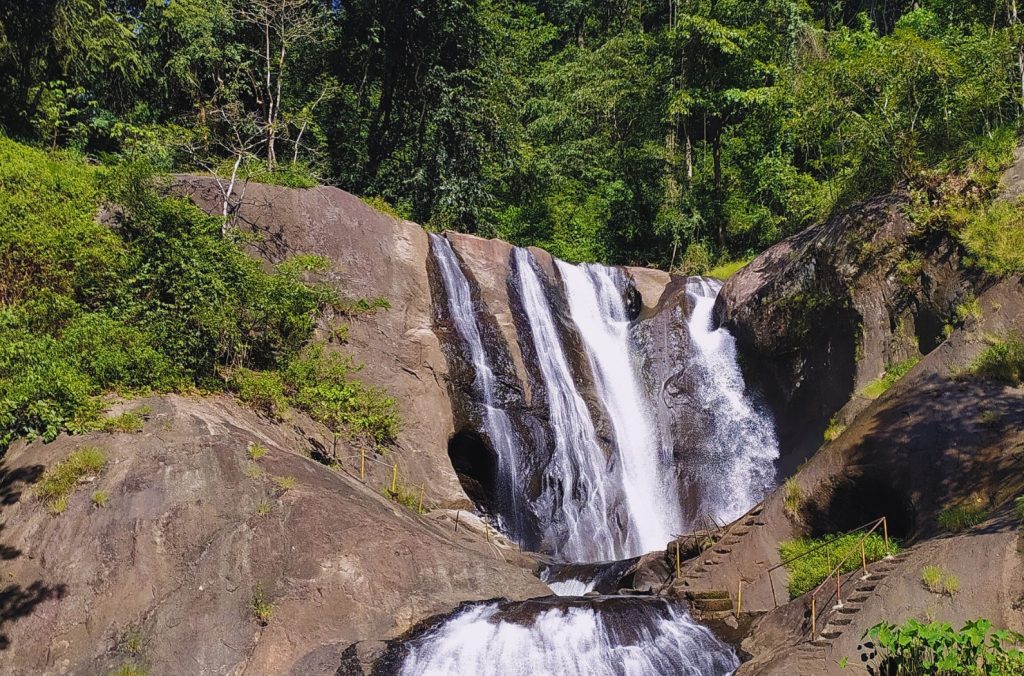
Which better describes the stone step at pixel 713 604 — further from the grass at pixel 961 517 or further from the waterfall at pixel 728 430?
the waterfall at pixel 728 430

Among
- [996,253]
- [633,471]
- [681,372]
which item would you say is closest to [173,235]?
[633,471]

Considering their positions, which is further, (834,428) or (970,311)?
(834,428)

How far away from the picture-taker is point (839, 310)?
65.2 ft

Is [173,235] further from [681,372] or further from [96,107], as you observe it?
[681,372]

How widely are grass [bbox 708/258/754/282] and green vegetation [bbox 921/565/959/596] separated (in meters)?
22.1

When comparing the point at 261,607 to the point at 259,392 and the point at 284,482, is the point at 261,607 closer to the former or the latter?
the point at 284,482

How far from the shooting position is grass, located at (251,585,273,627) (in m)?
10.2

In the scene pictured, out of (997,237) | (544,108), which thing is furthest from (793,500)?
(544,108)

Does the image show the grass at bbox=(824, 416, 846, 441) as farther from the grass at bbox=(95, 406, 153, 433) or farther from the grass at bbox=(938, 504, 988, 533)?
the grass at bbox=(95, 406, 153, 433)

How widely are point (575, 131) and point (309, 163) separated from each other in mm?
15461

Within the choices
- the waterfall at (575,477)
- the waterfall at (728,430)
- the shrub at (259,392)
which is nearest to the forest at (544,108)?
the waterfall at (728,430)

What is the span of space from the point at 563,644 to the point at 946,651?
4847mm

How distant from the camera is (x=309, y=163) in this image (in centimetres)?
2872

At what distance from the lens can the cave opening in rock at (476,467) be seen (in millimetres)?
18984
